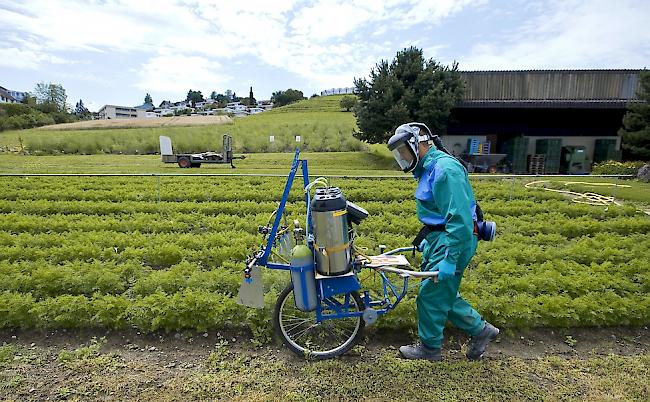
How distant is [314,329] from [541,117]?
78.9 feet

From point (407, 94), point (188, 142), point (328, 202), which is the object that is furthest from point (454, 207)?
point (188, 142)

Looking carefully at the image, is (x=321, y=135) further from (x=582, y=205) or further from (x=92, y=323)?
(x=92, y=323)

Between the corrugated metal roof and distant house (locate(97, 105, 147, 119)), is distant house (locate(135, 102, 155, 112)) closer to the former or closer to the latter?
distant house (locate(97, 105, 147, 119))

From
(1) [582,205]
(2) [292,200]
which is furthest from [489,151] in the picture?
(2) [292,200]

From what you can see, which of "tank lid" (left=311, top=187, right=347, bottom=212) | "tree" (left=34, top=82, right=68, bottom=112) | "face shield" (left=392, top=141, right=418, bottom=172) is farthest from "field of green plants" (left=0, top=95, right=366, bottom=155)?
"tree" (left=34, top=82, right=68, bottom=112)

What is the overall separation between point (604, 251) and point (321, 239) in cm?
557

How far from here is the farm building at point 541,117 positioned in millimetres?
22266

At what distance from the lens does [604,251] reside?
6.41m

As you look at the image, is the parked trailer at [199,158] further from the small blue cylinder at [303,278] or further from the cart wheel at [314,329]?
the small blue cylinder at [303,278]

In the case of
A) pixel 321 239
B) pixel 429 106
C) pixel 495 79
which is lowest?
pixel 321 239

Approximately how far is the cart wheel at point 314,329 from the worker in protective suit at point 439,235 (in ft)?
1.81

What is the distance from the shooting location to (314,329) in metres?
4.00

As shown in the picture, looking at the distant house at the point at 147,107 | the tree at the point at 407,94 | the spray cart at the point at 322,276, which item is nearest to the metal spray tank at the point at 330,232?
the spray cart at the point at 322,276

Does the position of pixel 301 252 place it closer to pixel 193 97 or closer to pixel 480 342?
pixel 480 342
